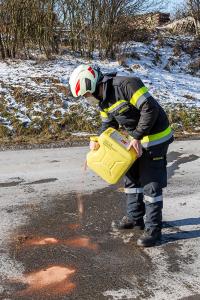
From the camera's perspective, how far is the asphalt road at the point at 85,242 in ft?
12.1

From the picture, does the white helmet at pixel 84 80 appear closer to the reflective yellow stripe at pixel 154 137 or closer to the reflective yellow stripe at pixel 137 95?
the reflective yellow stripe at pixel 137 95

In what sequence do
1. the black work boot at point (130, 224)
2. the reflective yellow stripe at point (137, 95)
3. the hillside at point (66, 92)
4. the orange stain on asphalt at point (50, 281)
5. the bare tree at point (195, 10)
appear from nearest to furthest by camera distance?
the orange stain on asphalt at point (50, 281)
the reflective yellow stripe at point (137, 95)
the black work boot at point (130, 224)
the hillside at point (66, 92)
the bare tree at point (195, 10)

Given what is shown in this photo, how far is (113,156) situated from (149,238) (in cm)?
78

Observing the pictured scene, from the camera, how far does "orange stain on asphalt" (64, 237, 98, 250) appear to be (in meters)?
4.37

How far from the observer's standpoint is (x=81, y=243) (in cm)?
445

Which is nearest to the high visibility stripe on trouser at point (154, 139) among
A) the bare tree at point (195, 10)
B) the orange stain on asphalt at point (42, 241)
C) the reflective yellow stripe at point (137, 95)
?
the reflective yellow stripe at point (137, 95)

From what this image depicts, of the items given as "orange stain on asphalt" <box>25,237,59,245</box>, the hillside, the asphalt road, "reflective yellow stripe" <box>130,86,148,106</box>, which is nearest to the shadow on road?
the asphalt road

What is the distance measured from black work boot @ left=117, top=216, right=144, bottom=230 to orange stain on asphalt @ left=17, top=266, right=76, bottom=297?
95cm

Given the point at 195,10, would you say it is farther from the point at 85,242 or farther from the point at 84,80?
the point at 85,242

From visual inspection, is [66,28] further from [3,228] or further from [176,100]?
[3,228]

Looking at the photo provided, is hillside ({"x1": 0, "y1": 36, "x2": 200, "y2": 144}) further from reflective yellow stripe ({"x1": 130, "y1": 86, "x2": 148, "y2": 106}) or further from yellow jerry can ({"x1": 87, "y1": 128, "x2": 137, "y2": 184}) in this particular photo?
reflective yellow stripe ({"x1": 130, "y1": 86, "x2": 148, "y2": 106})

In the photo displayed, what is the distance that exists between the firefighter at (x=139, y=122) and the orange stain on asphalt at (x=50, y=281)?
806 millimetres

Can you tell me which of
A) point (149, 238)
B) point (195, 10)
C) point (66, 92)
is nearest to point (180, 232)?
point (149, 238)

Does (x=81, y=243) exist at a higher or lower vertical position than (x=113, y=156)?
lower
